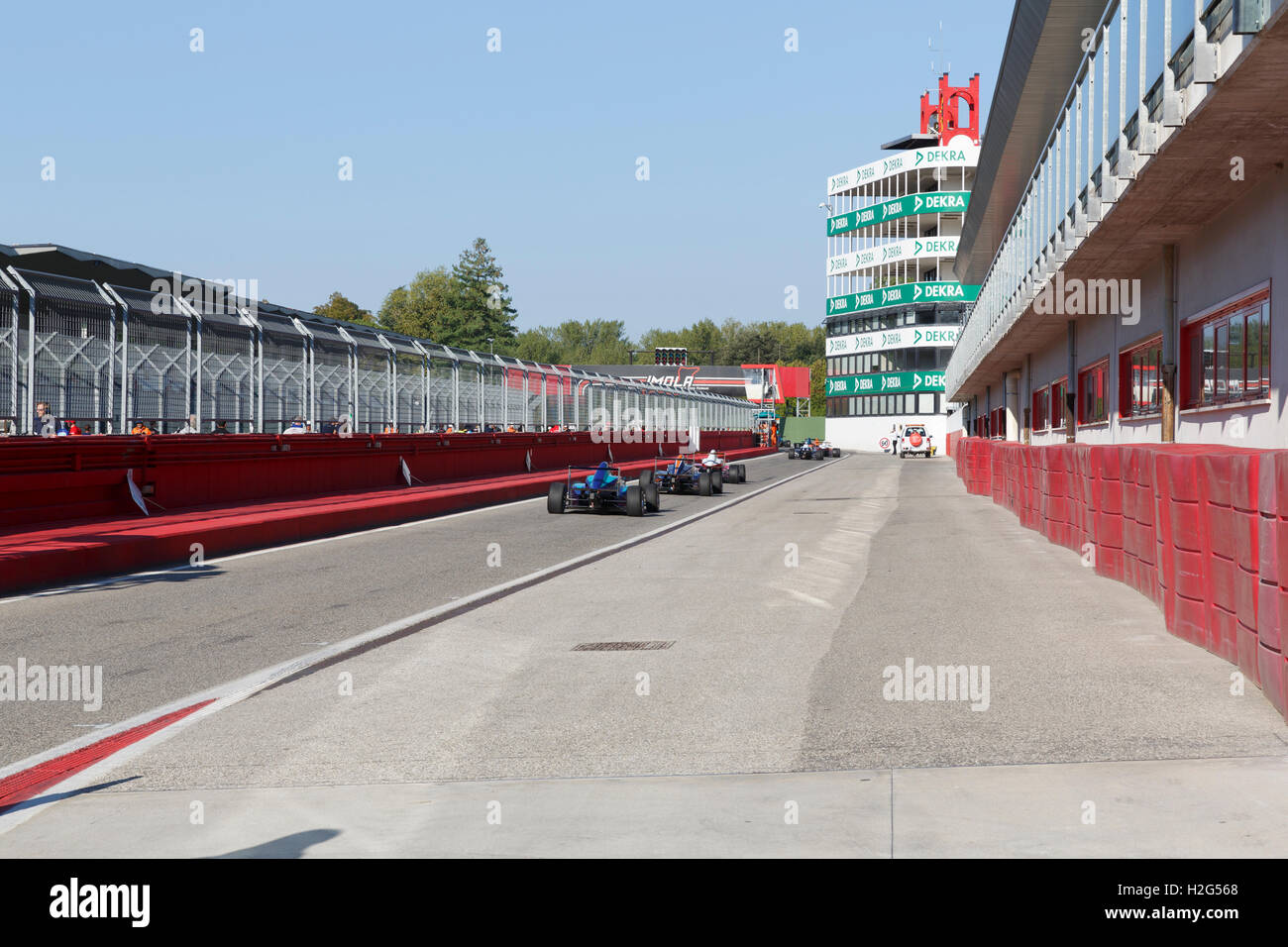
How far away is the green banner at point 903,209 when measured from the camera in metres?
99.1

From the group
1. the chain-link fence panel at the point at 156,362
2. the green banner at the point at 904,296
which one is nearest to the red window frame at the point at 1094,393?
the chain-link fence panel at the point at 156,362

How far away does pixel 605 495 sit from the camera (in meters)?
24.0

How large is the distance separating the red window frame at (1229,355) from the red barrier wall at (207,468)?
544 inches

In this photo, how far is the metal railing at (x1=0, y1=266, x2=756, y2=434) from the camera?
56.0 feet

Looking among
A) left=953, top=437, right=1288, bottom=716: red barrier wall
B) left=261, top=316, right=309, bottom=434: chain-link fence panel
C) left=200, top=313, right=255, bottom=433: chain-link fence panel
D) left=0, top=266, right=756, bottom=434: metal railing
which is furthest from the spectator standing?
left=953, top=437, right=1288, bottom=716: red barrier wall

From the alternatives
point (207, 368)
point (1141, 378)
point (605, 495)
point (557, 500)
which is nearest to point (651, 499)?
point (605, 495)

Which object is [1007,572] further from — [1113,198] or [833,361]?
[833,361]

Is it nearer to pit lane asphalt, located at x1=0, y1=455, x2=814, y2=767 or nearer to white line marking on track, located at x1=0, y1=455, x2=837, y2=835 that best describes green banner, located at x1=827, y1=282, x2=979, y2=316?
pit lane asphalt, located at x1=0, y1=455, x2=814, y2=767

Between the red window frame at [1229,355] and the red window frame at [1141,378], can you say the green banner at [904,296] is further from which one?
the red window frame at [1229,355]

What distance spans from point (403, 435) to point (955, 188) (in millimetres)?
82843

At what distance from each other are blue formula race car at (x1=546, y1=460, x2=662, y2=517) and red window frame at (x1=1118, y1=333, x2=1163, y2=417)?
851 cm

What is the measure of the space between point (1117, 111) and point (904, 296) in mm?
92764
